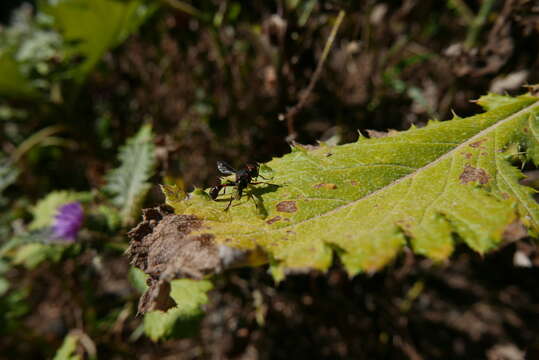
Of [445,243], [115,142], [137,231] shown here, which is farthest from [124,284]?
[445,243]

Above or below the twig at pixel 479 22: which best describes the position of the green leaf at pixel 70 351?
below

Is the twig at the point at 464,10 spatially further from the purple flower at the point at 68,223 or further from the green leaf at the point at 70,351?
the green leaf at the point at 70,351

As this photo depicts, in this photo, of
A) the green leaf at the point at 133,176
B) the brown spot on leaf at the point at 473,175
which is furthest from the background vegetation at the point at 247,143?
the brown spot on leaf at the point at 473,175

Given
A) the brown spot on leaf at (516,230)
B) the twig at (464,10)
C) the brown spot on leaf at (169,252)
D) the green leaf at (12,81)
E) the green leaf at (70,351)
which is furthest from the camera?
the green leaf at (12,81)

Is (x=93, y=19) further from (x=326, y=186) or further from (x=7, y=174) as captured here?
(x=326, y=186)

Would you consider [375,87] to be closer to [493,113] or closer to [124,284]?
[493,113]

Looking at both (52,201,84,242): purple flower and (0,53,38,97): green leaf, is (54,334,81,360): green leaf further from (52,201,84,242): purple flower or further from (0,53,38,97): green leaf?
(0,53,38,97): green leaf

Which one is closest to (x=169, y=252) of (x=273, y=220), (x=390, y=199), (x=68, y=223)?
(x=273, y=220)
